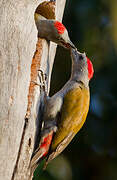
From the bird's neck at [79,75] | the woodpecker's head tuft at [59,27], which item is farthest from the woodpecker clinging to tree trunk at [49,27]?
the bird's neck at [79,75]

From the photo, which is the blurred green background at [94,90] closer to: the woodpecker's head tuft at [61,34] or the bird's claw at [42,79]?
the woodpecker's head tuft at [61,34]

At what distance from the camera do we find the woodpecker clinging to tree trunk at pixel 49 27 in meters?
4.46

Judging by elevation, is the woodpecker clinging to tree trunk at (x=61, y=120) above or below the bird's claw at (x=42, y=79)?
below

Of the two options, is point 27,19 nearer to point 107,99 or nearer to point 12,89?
point 12,89

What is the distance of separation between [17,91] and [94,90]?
3952mm

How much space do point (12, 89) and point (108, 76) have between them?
418 cm

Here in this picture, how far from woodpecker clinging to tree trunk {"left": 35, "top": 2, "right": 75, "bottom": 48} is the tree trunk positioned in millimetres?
552

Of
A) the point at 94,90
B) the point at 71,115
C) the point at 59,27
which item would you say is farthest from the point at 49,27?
the point at 94,90

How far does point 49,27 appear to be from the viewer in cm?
448

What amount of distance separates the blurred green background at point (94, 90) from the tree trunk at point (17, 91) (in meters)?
3.05

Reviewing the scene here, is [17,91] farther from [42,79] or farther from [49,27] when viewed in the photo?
[49,27]

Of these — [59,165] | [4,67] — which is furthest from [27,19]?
[59,165]

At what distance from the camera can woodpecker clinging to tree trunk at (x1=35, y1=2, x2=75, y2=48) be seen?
446cm

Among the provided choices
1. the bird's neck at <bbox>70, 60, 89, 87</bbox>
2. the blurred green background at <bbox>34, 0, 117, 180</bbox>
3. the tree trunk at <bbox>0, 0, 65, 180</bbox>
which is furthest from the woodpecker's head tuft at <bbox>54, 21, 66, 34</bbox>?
the blurred green background at <bbox>34, 0, 117, 180</bbox>
